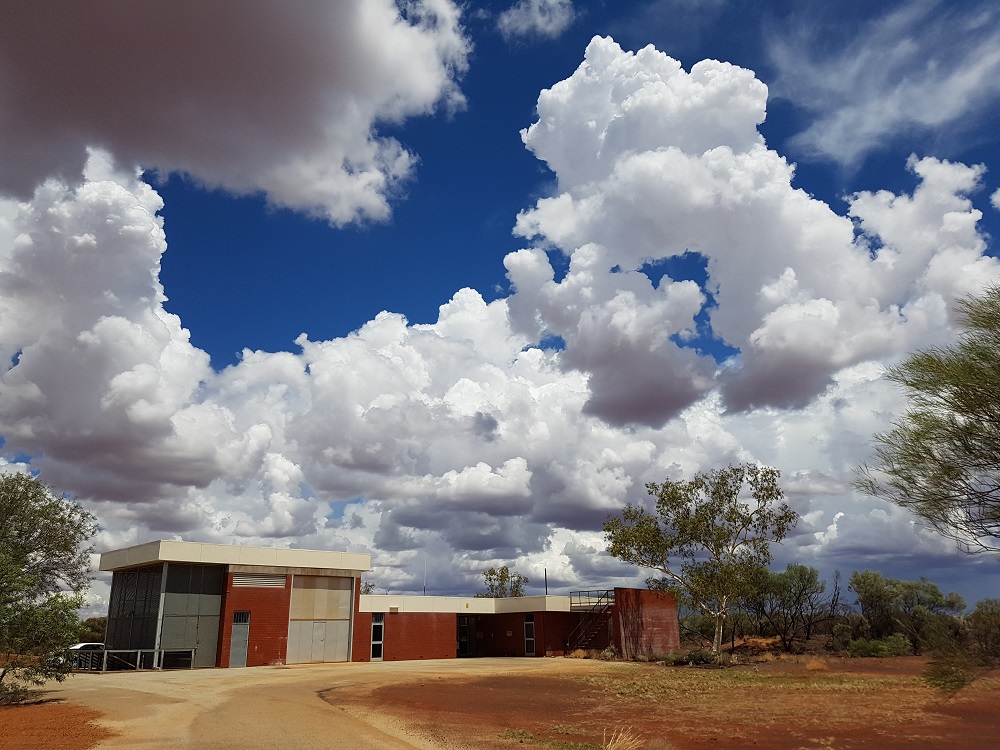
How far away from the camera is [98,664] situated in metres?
40.2

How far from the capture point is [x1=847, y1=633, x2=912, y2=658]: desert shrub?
47000 mm

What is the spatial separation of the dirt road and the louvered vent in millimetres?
5812

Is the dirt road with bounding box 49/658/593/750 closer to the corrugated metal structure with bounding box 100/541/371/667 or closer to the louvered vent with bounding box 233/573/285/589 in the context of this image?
the corrugated metal structure with bounding box 100/541/371/667

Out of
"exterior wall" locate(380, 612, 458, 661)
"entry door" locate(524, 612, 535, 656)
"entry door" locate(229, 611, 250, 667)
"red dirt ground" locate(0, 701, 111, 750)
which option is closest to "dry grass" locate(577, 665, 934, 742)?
"red dirt ground" locate(0, 701, 111, 750)

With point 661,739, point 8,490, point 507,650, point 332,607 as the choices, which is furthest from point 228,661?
point 661,739

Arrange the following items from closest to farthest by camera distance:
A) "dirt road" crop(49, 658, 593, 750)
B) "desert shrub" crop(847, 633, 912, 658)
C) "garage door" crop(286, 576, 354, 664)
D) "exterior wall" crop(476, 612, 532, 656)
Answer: "dirt road" crop(49, 658, 593, 750)
"garage door" crop(286, 576, 354, 664)
"desert shrub" crop(847, 633, 912, 658)
"exterior wall" crop(476, 612, 532, 656)

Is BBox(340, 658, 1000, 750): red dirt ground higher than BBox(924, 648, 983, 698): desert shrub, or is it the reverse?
BBox(924, 648, 983, 698): desert shrub

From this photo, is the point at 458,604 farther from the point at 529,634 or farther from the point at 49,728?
the point at 49,728

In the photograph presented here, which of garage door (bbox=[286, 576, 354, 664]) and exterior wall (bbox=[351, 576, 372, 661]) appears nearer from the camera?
garage door (bbox=[286, 576, 354, 664])

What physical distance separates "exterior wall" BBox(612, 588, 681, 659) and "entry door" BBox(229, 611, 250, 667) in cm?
2263

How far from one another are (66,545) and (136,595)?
4810 millimetres


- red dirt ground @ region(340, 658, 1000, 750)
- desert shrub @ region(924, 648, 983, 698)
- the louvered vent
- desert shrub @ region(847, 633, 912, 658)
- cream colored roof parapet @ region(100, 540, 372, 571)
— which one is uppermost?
cream colored roof parapet @ region(100, 540, 372, 571)

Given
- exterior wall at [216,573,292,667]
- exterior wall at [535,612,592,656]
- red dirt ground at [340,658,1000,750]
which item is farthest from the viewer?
exterior wall at [535,612,592,656]

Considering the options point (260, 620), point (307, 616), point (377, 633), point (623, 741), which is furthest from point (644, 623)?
point (623, 741)
